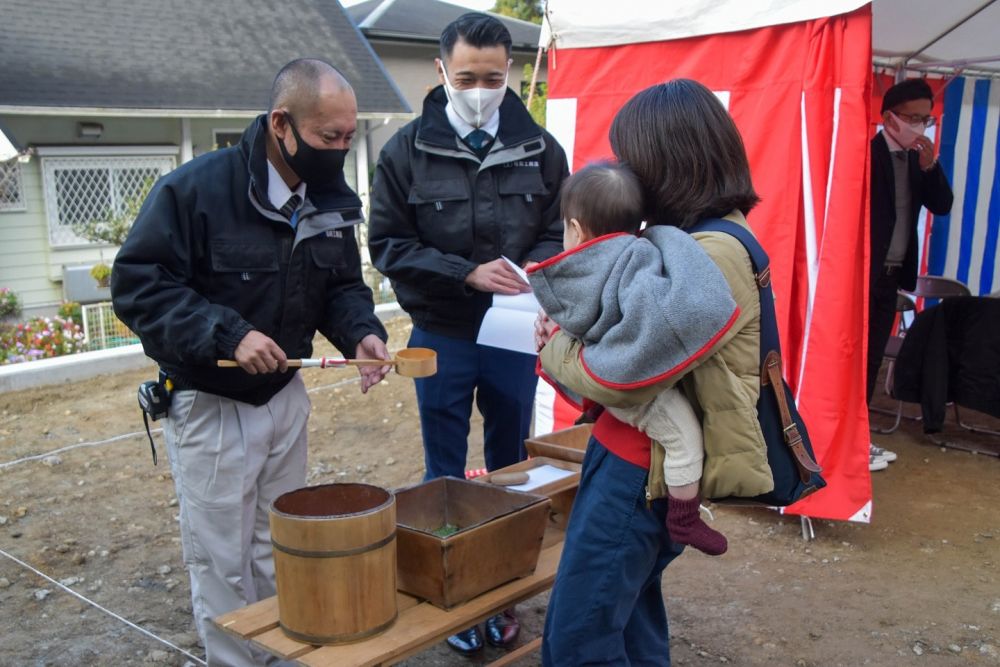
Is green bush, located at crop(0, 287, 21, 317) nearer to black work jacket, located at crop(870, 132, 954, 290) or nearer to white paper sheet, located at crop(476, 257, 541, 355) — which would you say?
white paper sheet, located at crop(476, 257, 541, 355)

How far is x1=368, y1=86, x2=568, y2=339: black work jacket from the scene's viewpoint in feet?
11.1

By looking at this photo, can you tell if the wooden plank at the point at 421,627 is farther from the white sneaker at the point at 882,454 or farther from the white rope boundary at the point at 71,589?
the white sneaker at the point at 882,454

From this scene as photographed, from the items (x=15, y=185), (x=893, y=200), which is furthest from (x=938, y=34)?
(x=15, y=185)

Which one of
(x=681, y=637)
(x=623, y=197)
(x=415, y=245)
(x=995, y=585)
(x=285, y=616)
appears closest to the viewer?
(x=623, y=197)

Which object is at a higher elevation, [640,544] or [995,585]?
[640,544]

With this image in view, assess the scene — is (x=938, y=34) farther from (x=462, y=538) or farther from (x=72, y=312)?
(x=72, y=312)

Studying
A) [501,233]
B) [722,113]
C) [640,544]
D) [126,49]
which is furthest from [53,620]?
[126,49]

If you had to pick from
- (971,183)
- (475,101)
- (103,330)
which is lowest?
(103,330)

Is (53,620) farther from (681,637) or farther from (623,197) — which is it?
(623,197)

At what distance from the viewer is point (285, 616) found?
2.37m

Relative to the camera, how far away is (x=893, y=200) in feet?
17.3

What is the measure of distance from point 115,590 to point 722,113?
11.3 feet

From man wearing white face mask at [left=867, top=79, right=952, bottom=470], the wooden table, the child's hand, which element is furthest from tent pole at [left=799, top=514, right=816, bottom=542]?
the child's hand

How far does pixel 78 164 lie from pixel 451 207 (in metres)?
A: 10.3
